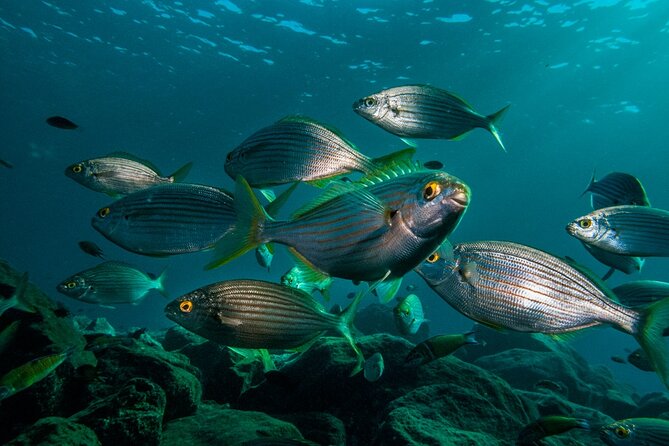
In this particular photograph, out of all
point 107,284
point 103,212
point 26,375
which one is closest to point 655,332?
point 103,212

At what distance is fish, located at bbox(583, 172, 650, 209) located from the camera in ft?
12.6

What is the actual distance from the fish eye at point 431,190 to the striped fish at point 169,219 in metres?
1.45

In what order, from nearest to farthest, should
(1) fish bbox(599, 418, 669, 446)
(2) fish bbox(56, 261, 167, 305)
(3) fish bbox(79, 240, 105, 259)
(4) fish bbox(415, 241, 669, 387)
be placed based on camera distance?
1. (4) fish bbox(415, 241, 669, 387)
2. (1) fish bbox(599, 418, 669, 446)
3. (2) fish bbox(56, 261, 167, 305)
4. (3) fish bbox(79, 240, 105, 259)

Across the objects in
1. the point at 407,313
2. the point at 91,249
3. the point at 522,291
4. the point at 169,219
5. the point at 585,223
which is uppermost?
the point at 585,223

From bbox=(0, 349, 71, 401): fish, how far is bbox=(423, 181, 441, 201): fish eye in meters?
3.23

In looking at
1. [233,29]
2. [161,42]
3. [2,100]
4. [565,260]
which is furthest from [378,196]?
[2,100]

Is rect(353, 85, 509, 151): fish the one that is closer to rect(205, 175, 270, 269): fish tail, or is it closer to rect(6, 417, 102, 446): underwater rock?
rect(205, 175, 270, 269): fish tail

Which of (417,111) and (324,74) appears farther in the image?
(324,74)

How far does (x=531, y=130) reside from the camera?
39375 mm

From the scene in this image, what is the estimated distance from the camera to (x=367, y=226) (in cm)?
181

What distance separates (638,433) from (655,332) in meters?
1.98

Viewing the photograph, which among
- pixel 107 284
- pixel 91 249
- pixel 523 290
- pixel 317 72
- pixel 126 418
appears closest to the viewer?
pixel 523 290

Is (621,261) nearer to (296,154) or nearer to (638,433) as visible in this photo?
(638,433)

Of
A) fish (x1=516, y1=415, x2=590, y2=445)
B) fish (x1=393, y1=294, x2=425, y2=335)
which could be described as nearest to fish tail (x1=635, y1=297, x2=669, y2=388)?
fish (x1=516, y1=415, x2=590, y2=445)
